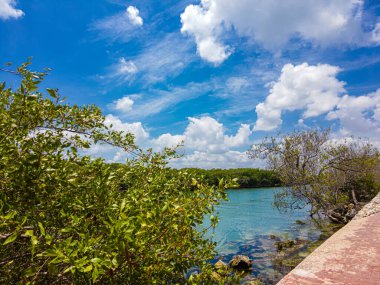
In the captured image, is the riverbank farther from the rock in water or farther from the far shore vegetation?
the rock in water

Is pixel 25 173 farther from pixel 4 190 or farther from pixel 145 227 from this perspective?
pixel 145 227

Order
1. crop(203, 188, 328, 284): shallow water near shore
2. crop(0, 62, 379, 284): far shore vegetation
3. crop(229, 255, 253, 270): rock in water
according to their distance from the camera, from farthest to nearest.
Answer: crop(229, 255, 253, 270): rock in water
crop(203, 188, 328, 284): shallow water near shore
crop(0, 62, 379, 284): far shore vegetation

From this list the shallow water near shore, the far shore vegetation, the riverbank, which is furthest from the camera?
the shallow water near shore

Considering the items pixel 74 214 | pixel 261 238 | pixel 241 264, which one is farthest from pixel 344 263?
pixel 261 238

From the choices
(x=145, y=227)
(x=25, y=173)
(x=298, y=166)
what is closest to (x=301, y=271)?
(x=145, y=227)

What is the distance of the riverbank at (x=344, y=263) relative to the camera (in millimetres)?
3516

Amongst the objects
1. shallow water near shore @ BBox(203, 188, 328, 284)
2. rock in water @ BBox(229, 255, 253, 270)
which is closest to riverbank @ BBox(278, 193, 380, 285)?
shallow water near shore @ BBox(203, 188, 328, 284)

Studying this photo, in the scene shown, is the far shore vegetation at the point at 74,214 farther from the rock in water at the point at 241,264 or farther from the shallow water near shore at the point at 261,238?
the rock in water at the point at 241,264

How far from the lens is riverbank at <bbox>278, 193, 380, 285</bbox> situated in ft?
11.5

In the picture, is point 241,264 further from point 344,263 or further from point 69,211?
point 69,211

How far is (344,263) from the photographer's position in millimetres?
4145

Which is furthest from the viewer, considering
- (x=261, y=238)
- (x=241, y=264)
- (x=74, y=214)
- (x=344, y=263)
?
(x=261, y=238)

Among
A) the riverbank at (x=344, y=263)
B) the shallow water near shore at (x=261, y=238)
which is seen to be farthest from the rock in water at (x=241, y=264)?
the riverbank at (x=344, y=263)

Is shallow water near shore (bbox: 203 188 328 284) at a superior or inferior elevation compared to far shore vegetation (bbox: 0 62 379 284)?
inferior
